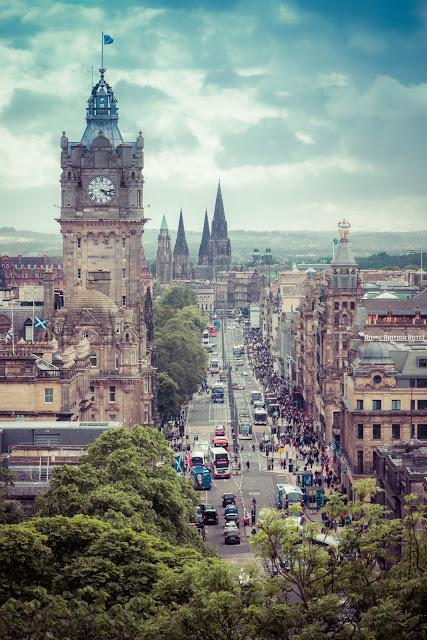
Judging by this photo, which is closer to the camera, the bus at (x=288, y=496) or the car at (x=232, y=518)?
the car at (x=232, y=518)

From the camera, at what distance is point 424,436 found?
12812 centimetres

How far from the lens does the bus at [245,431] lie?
6654 inches

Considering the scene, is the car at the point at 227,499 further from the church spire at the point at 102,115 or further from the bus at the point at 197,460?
the church spire at the point at 102,115

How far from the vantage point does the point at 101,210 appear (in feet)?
525

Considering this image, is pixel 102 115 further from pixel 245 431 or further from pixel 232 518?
pixel 232 518

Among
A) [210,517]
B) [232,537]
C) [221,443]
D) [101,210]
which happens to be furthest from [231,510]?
[101,210]

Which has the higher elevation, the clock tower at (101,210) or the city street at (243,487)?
the clock tower at (101,210)

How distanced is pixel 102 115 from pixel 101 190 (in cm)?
1026

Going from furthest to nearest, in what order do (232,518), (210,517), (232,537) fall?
(210,517)
(232,518)
(232,537)

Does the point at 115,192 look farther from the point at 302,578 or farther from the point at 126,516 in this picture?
the point at 302,578

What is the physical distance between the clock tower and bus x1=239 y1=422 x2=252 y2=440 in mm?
23470

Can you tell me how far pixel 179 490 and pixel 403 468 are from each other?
1768 centimetres

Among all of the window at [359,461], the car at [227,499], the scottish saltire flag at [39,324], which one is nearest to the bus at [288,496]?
the car at [227,499]

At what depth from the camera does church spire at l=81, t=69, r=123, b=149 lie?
16325 centimetres
